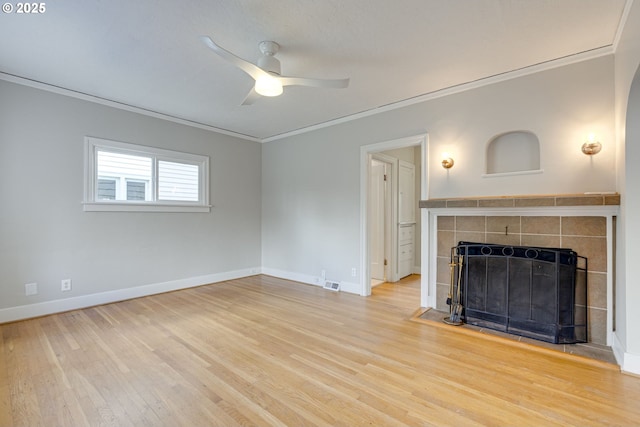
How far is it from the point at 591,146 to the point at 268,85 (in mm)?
2825

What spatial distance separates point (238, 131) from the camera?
520 cm

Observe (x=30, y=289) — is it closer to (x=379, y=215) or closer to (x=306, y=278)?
(x=306, y=278)

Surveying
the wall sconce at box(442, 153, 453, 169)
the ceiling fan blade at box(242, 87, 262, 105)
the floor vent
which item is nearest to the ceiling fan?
the ceiling fan blade at box(242, 87, 262, 105)

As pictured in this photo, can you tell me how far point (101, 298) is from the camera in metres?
3.77

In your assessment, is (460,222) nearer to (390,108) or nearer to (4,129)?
(390,108)

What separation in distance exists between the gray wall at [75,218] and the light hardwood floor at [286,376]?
60 cm

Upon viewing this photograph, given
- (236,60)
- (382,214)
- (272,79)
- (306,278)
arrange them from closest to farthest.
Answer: (236,60)
(272,79)
(306,278)
(382,214)

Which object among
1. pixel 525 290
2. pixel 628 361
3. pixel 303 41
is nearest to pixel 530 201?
pixel 525 290

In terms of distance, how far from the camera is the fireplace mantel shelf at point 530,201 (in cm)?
238

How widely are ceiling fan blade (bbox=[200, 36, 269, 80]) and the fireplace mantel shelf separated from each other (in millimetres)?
2245

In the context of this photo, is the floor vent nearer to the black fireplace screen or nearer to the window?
the black fireplace screen

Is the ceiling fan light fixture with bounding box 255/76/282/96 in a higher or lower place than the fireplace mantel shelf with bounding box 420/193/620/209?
higher

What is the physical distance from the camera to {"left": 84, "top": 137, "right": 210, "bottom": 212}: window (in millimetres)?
3740

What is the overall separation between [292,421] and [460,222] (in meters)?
2.63
